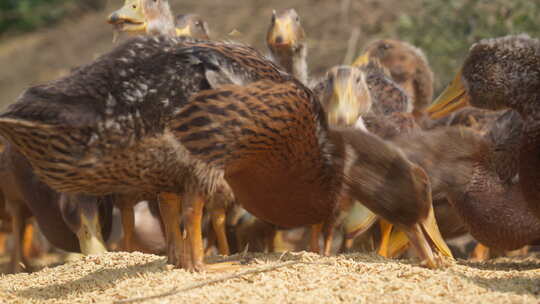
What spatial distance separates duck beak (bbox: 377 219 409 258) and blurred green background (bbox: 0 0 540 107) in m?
2.37

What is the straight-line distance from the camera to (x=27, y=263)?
724 cm

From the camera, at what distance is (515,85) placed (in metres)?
4.47

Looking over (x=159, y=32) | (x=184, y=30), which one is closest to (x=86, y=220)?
(x=159, y=32)

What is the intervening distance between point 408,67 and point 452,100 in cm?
274

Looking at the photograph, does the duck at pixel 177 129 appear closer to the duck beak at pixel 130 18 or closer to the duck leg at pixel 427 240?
the duck leg at pixel 427 240

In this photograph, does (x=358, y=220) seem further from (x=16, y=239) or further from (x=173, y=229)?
(x=16, y=239)

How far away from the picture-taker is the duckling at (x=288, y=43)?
6.64 meters

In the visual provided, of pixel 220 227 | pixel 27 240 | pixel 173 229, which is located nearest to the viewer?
pixel 173 229

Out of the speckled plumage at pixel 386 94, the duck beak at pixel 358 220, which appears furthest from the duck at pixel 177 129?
the speckled plumage at pixel 386 94

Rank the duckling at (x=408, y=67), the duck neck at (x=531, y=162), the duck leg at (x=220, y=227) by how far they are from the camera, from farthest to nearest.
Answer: the duckling at (x=408, y=67) → the duck leg at (x=220, y=227) → the duck neck at (x=531, y=162)

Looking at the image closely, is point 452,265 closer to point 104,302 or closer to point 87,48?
point 104,302

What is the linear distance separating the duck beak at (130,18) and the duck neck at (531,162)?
319 cm

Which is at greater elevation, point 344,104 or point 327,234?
point 344,104

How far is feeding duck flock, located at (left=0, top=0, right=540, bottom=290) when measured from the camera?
138 inches
